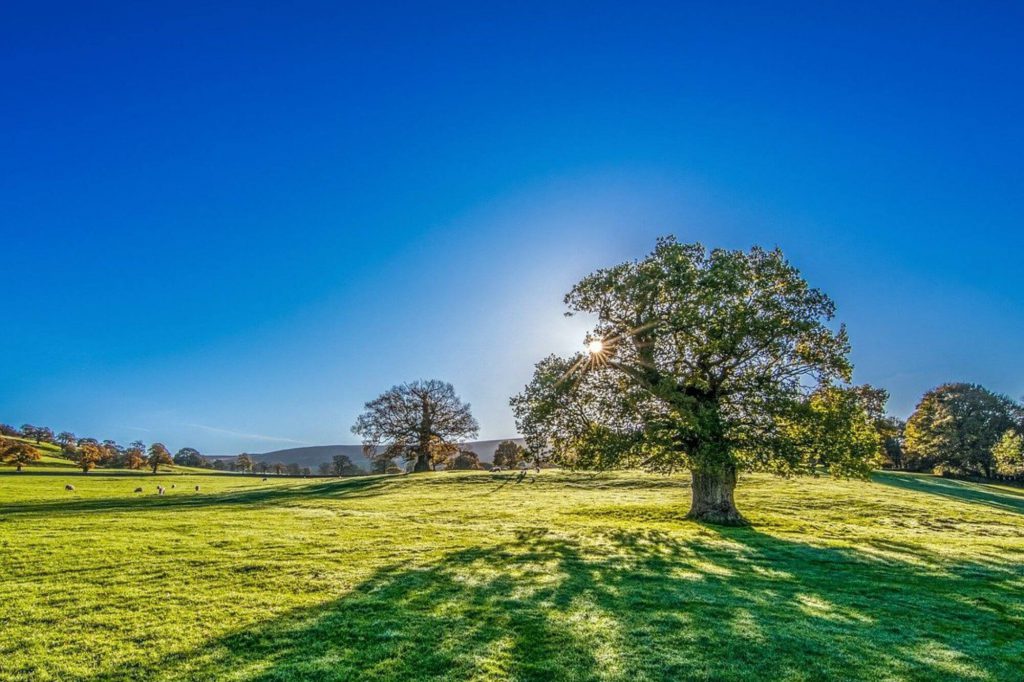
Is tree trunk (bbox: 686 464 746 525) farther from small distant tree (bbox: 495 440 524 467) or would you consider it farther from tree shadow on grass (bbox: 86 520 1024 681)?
small distant tree (bbox: 495 440 524 467)

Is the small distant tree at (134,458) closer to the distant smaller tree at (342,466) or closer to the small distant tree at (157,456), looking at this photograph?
the small distant tree at (157,456)

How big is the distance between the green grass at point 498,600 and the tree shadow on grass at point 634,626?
51mm

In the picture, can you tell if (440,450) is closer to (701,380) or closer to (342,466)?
(342,466)

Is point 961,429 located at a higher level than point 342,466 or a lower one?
higher

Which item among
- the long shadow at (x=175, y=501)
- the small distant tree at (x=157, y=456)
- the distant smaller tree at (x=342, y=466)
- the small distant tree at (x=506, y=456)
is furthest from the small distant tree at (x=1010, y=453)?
the small distant tree at (x=157, y=456)

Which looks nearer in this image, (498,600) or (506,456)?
(498,600)

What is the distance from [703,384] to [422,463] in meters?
49.5

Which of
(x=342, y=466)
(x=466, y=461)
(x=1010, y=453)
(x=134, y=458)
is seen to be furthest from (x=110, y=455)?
(x=1010, y=453)

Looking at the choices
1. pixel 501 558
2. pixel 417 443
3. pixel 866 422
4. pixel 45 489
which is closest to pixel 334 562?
pixel 501 558

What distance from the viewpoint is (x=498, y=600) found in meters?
10.7

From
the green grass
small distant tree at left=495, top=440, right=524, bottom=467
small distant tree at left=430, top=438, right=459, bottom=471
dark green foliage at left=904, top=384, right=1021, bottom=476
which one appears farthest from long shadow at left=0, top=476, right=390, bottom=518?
dark green foliage at left=904, top=384, right=1021, bottom=476

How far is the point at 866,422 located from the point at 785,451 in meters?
6.56

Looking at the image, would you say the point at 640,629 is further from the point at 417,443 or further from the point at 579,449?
the point at 417,443

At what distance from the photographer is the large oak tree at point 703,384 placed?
23531 mm
